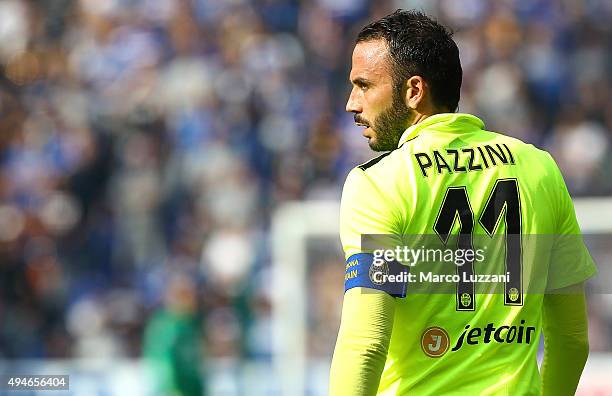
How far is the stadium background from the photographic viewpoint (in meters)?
8.16

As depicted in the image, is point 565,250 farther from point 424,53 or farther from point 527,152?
point 424,53

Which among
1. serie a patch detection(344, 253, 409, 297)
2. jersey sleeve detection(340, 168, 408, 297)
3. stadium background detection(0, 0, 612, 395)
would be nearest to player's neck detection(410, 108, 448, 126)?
jersey sleeve detection(340, 168, 408, 297)

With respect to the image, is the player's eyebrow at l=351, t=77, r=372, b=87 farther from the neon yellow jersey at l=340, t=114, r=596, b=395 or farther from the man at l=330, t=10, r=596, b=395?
the neon yellow jersey at l=340, t=114, r=596, b=395

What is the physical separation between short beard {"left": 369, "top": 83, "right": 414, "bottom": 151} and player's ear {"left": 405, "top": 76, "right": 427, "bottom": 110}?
0.06 ft

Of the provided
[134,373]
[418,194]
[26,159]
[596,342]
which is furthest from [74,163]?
[418,194]

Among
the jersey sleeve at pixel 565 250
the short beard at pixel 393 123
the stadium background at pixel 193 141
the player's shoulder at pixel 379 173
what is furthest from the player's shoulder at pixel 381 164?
the stadium background at pixel 193 141

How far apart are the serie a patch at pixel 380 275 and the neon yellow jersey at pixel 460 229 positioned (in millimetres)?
22

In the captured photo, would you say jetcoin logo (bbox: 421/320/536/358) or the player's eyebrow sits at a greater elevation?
the player's eyebrow

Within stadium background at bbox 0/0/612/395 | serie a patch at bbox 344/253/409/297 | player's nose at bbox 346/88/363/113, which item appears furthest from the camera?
stadium background at bbox 0/0/612/395

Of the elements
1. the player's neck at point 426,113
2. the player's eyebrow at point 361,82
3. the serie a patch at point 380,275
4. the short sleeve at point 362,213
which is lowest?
the serie a patch at point 380,275

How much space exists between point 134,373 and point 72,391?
1.55 feet

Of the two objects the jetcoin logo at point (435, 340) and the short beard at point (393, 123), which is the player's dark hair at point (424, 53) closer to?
the short beard at point (393, 123)

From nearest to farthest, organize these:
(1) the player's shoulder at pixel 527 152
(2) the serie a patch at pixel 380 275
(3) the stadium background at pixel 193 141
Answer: (2) the serie a patch at pixel 380 275, (1) the player's shoulder at pixel 527 152, (3) the stadium background at pixel 193 141

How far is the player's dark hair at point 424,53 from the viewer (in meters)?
2.36
